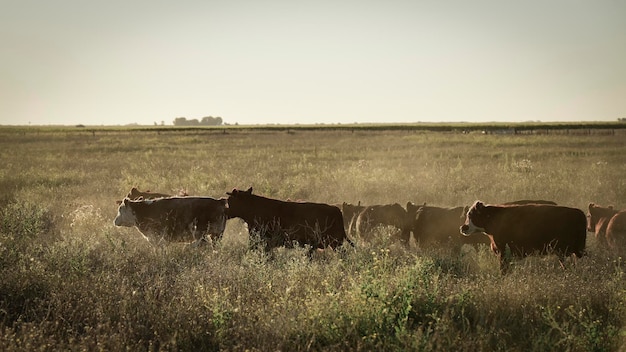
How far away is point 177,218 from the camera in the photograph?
32.2 feet

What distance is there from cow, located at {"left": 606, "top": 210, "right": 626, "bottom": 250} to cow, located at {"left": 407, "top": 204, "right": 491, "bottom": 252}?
225cm

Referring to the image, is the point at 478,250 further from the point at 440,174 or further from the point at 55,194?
the point at 55,194

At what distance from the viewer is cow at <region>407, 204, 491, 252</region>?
31.9 feet

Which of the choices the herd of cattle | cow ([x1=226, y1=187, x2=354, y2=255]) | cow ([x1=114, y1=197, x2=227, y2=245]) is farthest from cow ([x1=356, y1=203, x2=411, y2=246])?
cow ([x1=114, y1=197, x2=227, y2=245])

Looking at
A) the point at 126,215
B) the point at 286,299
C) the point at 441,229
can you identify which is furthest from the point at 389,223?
the point at 126,215

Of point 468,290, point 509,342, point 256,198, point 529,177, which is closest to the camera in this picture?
point 509,342

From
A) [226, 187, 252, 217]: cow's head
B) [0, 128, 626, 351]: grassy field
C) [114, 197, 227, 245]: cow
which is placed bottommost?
[0, 128, 626, 351]: grassy field

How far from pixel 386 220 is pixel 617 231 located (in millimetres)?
4357

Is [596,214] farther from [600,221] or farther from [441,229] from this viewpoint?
[441,229]

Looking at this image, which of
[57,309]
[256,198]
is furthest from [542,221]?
[57,309]

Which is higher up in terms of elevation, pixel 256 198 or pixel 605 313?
pixel 256 198

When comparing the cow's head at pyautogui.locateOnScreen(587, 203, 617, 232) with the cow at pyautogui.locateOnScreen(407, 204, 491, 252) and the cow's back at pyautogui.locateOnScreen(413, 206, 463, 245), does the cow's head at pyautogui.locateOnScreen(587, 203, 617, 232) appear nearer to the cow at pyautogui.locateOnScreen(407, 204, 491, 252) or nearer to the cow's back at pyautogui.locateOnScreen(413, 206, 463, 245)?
the cow at pyautogui.locateOnScreen(407, 204, 491, 252)

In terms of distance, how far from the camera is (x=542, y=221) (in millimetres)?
8047

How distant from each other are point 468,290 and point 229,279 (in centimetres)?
320
